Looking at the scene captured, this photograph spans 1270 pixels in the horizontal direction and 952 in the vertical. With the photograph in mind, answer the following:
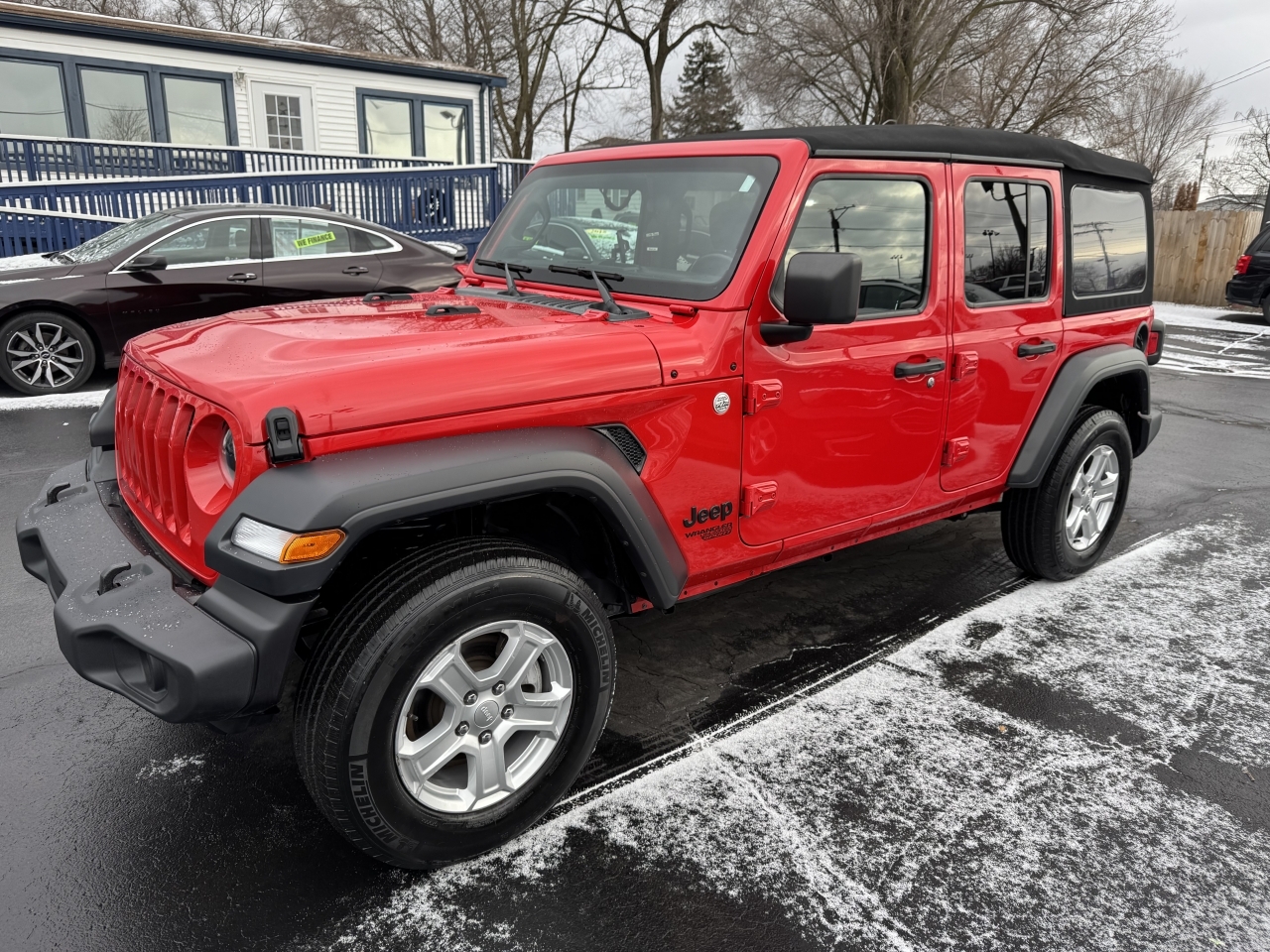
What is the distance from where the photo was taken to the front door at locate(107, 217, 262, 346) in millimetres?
7480

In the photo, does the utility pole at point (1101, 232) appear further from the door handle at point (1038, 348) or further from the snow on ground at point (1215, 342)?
the snow on ground at point (1215, 342)

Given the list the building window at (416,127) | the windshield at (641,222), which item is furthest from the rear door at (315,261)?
the building window at (416,127)

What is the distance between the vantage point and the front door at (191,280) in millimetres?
7480

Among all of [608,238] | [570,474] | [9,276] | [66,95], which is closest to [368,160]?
[66,95]

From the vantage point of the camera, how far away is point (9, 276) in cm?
725

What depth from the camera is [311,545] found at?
200 centimetres

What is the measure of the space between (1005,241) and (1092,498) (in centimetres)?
150

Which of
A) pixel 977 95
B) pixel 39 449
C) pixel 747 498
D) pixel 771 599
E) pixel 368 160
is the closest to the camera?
pixel 747 498

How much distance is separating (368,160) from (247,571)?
58.2ft

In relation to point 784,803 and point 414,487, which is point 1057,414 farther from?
point 414,487

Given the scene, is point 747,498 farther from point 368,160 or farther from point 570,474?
point 368,160

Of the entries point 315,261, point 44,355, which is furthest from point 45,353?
point 315,261

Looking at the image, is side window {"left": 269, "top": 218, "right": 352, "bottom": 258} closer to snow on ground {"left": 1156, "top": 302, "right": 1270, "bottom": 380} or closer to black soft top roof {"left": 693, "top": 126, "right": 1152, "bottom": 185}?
black soft top roof {"left": 693, "top": 126, "right": 1152, "bottom": 185}

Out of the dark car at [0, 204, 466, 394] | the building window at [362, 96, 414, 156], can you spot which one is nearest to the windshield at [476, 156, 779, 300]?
the dark car at [0, 204, 466, 394]
